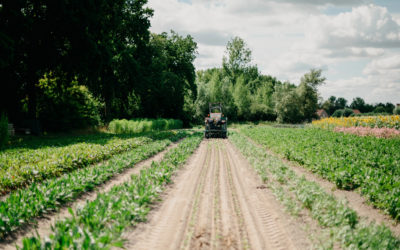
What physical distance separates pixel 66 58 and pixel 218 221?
20.1m

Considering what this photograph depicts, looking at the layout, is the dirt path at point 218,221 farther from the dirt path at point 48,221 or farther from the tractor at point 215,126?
the tractor at point 215,126

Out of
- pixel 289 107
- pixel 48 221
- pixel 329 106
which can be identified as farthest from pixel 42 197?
pixel 329 106

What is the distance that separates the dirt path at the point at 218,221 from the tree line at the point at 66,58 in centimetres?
1487

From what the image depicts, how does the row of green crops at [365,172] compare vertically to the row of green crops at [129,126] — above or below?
below

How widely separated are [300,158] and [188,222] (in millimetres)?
7801

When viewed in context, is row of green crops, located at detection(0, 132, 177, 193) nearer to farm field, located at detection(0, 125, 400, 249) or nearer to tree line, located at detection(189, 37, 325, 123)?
farm field, located at detection(0, 125, 400, 249)

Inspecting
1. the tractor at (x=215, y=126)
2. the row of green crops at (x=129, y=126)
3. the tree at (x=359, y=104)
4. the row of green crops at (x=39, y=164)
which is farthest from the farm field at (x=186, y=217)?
the tree at (x=359, y=104)

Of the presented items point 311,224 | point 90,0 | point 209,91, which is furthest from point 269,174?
point 209,91

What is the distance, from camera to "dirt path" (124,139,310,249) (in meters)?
4.58

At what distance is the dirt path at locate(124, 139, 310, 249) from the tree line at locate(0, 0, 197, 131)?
14.9m

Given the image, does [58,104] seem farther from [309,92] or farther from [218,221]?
[309,92]

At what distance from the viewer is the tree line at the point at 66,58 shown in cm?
1834

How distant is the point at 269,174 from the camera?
31.8ft

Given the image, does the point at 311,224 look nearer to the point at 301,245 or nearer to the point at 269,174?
the point at 301,245
